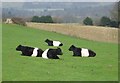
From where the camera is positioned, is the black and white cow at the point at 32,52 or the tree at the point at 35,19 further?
the tree at the point at 35,19

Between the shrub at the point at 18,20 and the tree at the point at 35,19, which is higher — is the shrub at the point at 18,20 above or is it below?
above

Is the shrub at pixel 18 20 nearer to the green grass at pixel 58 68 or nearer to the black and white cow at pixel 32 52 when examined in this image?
the green grass at pixel 58 68

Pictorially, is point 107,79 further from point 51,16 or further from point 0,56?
point 51,16

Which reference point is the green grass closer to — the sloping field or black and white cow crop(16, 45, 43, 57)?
black and white cow crop(16, 45, 43, 57)

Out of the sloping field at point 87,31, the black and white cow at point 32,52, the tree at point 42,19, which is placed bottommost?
the sloping field at point 87,31

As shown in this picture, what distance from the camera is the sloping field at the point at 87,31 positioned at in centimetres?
2245

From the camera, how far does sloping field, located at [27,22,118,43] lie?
22453 millimetres

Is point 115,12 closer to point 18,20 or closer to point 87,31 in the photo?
point 87,31

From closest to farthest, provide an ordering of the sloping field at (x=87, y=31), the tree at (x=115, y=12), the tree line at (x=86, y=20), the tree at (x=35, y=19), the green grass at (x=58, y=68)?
the green grass at (x=58, y=68), the sloping field at (x=87, y=31), the tree line at (x=86, y=20), the tree at (x=35, y=19), the tree at (x=115, y=12)

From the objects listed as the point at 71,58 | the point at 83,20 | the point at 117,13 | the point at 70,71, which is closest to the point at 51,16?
the point at 83,20

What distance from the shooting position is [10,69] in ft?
28.6

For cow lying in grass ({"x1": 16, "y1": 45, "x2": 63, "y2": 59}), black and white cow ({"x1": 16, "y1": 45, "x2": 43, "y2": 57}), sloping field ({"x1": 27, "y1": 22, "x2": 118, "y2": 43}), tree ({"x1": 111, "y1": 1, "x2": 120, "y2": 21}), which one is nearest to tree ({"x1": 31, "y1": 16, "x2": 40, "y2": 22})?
sloping field ({"x1": 27, "y1": 22, "x2": 118, "y2": 43})

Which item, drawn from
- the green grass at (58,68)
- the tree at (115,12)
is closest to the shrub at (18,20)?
the tree at (115,12)

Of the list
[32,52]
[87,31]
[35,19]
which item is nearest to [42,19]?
[35,19]
